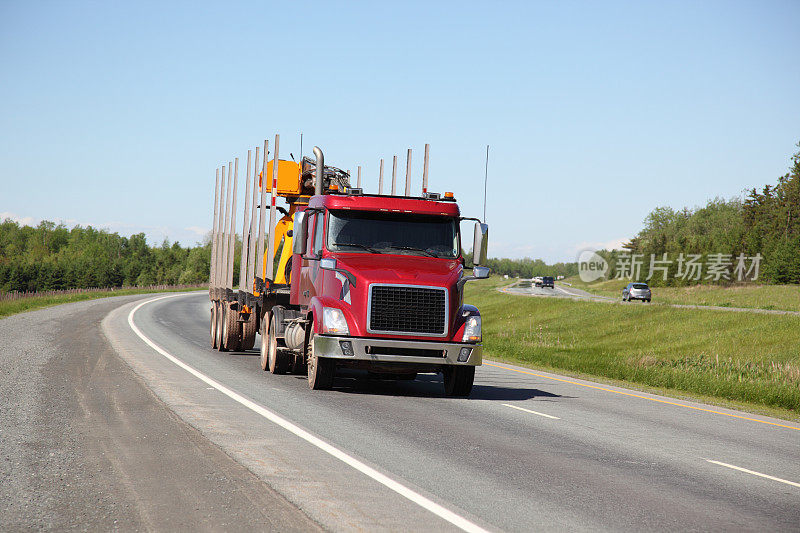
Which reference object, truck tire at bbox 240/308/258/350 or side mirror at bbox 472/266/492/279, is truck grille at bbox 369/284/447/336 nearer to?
side mirror at bbox 472/266/492/279

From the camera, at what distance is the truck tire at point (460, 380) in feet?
44.3

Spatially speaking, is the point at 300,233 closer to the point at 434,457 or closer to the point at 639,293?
the point at 434,457

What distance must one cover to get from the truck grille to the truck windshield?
1.17 m

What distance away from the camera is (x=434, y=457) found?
8164mm

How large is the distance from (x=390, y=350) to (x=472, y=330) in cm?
138

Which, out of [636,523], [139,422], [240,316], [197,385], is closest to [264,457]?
[139,422]

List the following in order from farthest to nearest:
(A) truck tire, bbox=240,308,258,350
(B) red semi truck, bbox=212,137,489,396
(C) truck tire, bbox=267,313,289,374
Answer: (A) truck tire, bbox=240,308,258,350, (C) truck tire, bbox=267,313,289,374, (B) red semi truck, bbox=212,137,489,396

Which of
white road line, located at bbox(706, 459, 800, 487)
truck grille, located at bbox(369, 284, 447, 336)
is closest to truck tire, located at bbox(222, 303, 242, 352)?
truck grille, located at bbox(369, 284, 447, 336)

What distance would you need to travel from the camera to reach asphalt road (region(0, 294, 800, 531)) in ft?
19.5

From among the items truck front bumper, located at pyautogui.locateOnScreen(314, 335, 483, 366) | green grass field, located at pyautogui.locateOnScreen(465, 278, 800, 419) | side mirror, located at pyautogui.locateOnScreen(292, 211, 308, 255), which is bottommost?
green grass field, located at pyautogui.locateOnScreen(465, 278, 800, 419)

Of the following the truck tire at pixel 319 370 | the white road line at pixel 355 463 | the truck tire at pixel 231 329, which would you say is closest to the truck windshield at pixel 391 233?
the truck tire at pixel 319 370

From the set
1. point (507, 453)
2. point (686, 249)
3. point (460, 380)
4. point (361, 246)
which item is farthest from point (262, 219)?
point (686, 249)

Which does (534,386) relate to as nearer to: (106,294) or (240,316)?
(240,316)

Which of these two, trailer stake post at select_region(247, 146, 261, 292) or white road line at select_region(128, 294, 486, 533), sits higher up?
trailer stake post at select_region(247, 146, 261, 292)
